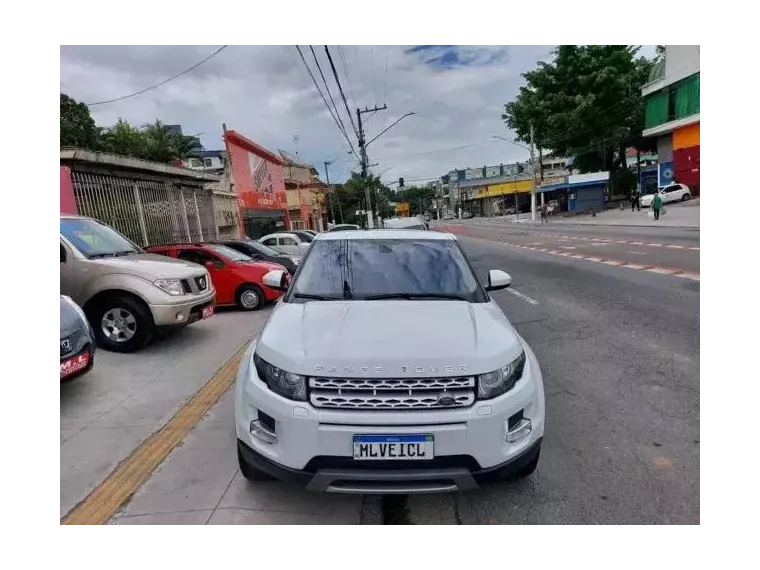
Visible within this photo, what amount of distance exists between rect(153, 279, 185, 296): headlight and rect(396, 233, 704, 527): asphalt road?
4.32 metres

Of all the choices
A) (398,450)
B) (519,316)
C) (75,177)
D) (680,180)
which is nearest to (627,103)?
(680,180)

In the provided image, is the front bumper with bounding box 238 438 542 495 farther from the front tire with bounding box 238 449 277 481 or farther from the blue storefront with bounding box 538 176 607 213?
the blue storefront with bounding box 538 176 607 213

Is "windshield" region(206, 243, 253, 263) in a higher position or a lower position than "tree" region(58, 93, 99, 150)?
lower

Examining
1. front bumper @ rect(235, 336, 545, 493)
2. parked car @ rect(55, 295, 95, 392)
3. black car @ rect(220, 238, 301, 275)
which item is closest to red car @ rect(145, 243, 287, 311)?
black car @ rect(220, 238, 301, 275)

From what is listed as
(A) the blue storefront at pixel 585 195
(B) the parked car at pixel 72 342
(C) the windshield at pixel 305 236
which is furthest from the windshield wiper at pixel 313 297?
(A) the blue storefront at pixel 585 195

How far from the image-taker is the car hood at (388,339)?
2258 millimetres

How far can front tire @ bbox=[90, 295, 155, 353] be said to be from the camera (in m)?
5.52

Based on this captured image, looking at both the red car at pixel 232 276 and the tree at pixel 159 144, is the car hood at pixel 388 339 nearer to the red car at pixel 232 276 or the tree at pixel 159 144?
the red car at pixel 232 276

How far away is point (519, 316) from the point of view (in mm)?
6922

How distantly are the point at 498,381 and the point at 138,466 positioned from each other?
2517mm

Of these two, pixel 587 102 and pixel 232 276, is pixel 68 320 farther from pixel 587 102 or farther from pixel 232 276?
pixel 587 102

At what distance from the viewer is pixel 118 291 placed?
553cm
